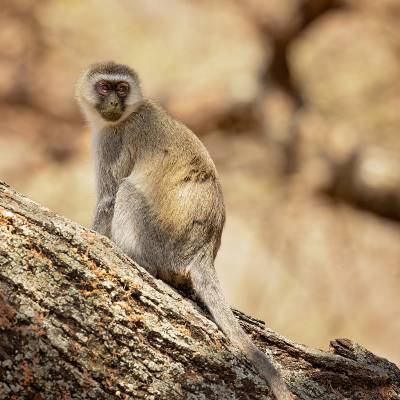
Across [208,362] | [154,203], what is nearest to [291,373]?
[208,362]

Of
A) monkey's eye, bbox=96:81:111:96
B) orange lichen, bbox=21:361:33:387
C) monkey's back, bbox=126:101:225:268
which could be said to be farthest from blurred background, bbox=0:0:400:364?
orange lichen, bbox=21:361:33:387

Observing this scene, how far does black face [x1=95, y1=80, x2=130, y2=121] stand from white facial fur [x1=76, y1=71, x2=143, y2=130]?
31mm

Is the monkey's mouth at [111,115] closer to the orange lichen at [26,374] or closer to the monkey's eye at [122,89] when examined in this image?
the monkey's eye at [122,89]

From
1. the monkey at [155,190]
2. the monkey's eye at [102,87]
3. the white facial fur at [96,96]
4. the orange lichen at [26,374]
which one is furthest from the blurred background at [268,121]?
the orange lichen at [26,374]

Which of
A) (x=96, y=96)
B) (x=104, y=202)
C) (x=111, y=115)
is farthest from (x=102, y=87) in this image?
(x=104, y=202)

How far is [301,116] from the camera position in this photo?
13.9 metres

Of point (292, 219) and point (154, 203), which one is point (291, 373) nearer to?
point (154, 203)

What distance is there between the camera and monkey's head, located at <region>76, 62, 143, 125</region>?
5.93 metres

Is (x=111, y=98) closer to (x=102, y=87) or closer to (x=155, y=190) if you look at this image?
(x=102, y=87)

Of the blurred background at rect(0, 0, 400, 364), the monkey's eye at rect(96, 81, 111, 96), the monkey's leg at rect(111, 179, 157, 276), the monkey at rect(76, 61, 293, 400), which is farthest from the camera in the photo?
the blurred background at rect(0, 0, 400, 364)

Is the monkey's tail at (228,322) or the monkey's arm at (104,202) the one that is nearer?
the monkey's tail at (228,322)

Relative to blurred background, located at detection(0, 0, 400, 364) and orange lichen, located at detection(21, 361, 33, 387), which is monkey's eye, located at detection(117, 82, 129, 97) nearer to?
orange lichen, located at detection(21, 361, 33, 387)

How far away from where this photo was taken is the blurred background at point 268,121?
12.2 meters

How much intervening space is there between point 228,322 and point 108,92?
2648 millimetres
